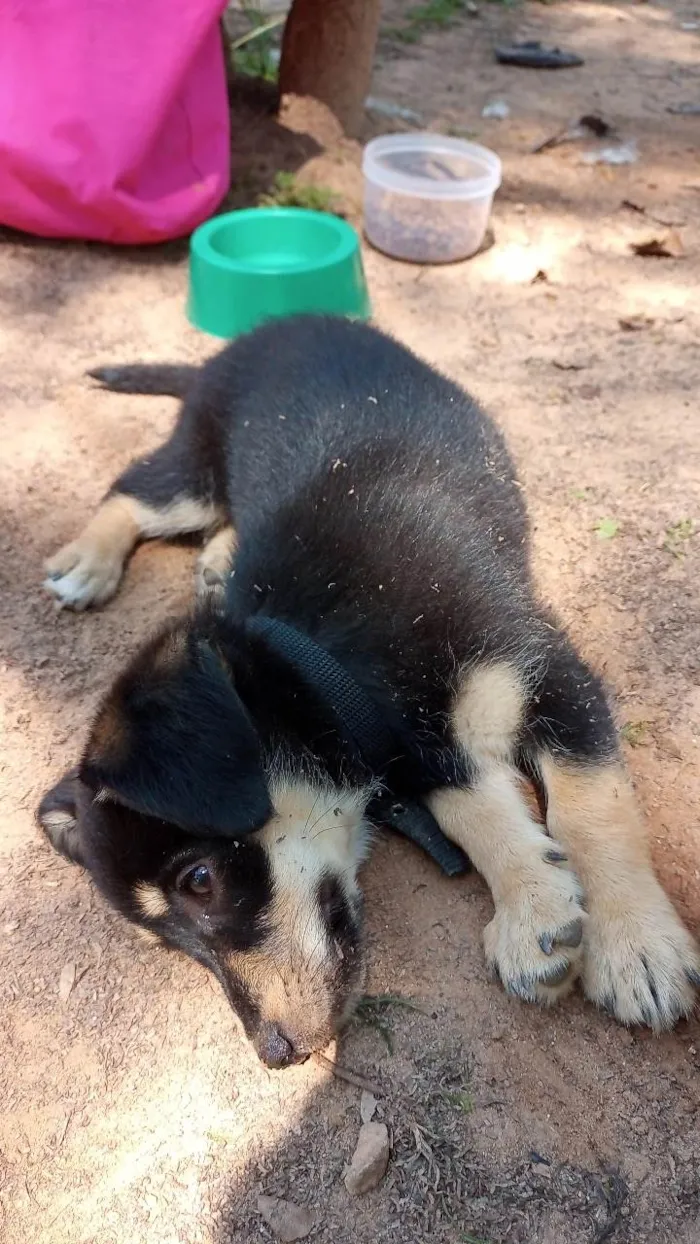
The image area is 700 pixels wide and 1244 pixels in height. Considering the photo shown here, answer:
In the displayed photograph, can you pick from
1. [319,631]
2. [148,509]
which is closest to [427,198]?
[148,509]

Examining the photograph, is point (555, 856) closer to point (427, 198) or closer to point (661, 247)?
point (427, 198)

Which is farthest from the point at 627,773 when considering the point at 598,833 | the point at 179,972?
the point at 179,972

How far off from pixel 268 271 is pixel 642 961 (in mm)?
3272

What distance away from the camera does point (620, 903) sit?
7.15ft

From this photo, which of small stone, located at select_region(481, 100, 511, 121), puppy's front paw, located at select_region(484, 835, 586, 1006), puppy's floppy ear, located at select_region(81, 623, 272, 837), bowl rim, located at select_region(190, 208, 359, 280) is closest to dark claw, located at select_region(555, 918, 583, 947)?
puppy's front paw, located at select_region(484, 835, 586, 1006)

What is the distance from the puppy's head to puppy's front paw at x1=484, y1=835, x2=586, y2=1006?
0.32 metres

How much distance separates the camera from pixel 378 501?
2.62 meters

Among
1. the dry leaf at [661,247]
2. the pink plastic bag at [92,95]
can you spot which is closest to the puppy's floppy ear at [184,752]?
the pink plastic bag at [92,95]

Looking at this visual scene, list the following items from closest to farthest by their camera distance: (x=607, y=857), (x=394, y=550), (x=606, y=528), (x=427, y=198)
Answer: (x=607, y=857), (x=394, y=550), (x=606, y=528), (x=427, y=198)

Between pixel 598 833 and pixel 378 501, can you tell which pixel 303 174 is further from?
pixel 598 833

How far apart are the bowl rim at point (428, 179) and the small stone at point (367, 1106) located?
410 centimetres

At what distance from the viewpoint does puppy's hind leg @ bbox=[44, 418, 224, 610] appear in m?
3.39

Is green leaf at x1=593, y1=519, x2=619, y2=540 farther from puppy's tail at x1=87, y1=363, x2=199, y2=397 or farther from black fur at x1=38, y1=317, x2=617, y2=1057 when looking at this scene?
puppy's tail at x1=87, y1=363, x2=199, y2=397

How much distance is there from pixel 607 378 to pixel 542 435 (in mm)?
513
